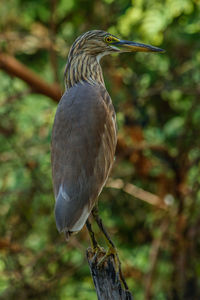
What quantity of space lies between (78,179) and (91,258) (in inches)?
18.7

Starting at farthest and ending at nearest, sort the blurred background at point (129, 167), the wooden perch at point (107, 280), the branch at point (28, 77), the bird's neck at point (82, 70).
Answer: the branch at point (28, 77), the blurred background at point (129, 167), the bird's neck at point (82, 70), the wooden perch at point (107, 280)

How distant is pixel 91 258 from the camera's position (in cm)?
313

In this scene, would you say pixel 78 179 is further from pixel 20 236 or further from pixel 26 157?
pixel 20 236

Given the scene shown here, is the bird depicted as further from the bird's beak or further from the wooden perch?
the bird's beak

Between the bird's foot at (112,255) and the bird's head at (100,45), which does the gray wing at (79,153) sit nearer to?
the bird's foot at (112,255)

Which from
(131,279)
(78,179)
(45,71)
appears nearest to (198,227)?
(131,279)

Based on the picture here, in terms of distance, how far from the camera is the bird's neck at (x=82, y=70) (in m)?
3.53

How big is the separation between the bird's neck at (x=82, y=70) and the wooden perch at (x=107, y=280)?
113 cm

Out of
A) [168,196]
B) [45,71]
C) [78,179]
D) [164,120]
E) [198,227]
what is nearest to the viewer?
[78,179]

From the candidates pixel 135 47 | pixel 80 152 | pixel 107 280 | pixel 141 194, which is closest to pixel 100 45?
pixel 135 47

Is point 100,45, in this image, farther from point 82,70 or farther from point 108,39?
point 82,70

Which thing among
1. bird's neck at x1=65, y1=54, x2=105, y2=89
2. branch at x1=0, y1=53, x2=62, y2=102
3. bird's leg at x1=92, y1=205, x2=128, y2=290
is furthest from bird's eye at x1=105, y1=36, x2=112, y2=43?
branch at x1=0, y1=53, x2=62, y2=102

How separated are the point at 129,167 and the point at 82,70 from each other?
8.47 ft

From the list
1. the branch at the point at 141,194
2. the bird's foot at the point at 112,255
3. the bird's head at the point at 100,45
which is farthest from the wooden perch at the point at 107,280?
the branch at the point at 141,194
